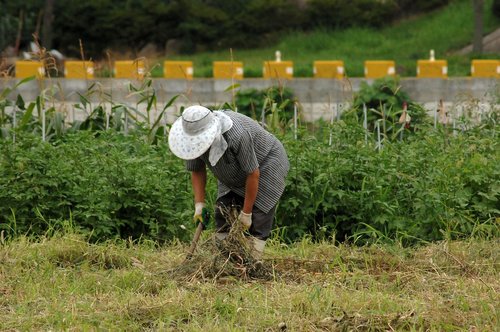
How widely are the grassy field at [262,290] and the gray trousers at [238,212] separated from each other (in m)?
0.17

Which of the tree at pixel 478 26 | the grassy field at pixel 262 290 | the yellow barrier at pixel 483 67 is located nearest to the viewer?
the grassy field at pixel 262 290

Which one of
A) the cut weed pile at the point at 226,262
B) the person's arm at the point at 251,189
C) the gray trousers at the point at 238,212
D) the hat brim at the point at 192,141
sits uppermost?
the hat brim at the point at 192,141

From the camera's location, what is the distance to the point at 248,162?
6016mm

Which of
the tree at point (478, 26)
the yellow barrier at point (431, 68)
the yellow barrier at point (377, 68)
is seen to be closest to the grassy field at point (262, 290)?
the yellow barrier at point (377, 68)

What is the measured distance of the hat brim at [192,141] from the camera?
5.82 meters

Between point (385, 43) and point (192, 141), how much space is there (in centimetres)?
1729

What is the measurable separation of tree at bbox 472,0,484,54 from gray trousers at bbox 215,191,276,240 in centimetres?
1431

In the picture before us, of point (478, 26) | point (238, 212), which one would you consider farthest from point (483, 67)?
point (238, 212)

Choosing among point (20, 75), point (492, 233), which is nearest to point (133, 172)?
point (492, 233)

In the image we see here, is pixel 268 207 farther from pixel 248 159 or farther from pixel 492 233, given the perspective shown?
pixel 492 233

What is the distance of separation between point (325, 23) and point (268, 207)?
59.1ft

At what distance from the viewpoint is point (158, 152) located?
8156 mm

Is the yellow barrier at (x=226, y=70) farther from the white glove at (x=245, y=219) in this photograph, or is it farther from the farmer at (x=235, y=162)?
the white glove at (x=245, y=219)

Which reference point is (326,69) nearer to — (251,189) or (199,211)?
(199,211)
